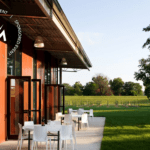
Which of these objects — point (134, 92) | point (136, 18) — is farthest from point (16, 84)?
point (134, 92)

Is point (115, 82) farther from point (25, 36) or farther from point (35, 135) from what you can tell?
point (35, 135)

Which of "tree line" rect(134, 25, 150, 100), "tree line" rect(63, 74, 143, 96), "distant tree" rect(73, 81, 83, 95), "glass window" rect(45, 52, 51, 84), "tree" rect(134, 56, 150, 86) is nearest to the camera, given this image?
"glass window" rect(45, 52, 51, 84)

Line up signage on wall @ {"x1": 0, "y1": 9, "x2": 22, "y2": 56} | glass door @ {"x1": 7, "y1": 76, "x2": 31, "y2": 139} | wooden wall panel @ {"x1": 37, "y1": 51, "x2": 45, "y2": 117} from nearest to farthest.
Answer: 1. signage on wall @ {"x1": 0, "y1": 9, "x2": 22, "y2": 56}
2. glass door @ {"x1": 7, "y1": 76, "x2": 31, "y2": 139}
3. wooden wall panel @ {"x1": 37, "y1": 51, "x2": 45, "y2": 117}

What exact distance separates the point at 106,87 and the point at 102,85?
157 centimetres

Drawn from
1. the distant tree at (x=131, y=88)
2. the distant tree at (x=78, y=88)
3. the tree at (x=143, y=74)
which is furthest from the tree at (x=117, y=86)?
the tree at (x=143, y=74)

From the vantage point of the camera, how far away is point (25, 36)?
40.7ft

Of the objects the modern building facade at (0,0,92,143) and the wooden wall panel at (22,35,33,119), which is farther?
the wooden wall panel at (22,35,33,119)

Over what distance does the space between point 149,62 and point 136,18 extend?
477 cm

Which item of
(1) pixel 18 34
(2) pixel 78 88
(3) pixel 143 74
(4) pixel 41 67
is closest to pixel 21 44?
(1) pixel 18 34

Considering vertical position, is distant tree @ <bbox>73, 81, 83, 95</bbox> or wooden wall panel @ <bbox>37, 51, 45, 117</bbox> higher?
wooden wall panel @ <bbox>37, 51, 45, 117</bbox>

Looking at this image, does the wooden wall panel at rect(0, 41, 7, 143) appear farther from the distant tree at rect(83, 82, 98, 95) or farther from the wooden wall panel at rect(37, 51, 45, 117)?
the distant tree at rect(83, 82, 98, 95)

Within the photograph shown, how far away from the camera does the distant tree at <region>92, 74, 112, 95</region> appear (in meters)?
62.9

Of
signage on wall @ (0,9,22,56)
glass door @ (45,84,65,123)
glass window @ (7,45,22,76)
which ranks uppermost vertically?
signage on wall @ (0,9,22,56)

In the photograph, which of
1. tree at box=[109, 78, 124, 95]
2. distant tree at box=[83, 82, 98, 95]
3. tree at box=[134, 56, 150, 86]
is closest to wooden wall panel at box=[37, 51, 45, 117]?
tree at box=[134, 56, 150, 86]
